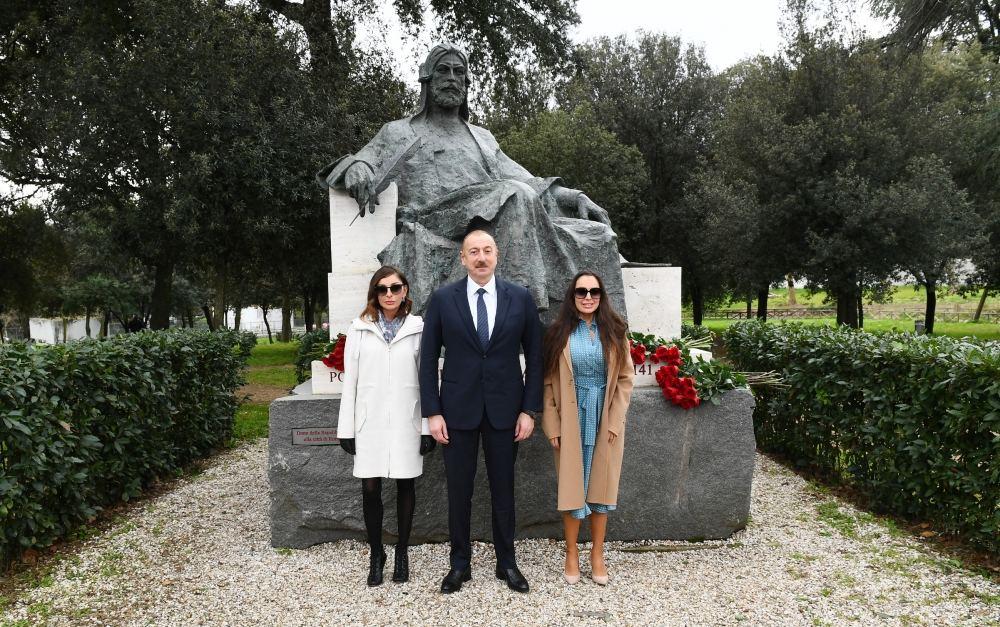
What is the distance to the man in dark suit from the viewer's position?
312 centimetres

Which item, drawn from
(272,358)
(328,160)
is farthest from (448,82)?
(272,358)

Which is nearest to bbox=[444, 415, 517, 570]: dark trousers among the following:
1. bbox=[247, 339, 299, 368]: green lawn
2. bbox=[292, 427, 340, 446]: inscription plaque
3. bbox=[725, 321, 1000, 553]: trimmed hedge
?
bbox=[292, 427, 340, 446]: inscription plaque

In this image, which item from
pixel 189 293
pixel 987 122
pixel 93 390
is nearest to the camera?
pixel 93 390

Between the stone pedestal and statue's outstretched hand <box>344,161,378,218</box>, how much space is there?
1.34 m

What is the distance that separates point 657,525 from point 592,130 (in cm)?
1346

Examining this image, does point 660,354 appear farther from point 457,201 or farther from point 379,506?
point 379,506

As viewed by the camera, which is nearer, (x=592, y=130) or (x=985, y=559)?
(x=985, y=559)

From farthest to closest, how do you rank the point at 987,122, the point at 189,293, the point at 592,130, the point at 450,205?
the point at 189,293 → the point at 592,130 → the point at 987,122 → the point at 450,205

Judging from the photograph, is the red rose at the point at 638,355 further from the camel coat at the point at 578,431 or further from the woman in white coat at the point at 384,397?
the woman in white coat at the point at 384,397

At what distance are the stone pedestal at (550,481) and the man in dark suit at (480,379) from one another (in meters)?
0.66

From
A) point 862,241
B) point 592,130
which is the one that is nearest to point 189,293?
point 592,130

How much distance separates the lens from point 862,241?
1370 centimetres

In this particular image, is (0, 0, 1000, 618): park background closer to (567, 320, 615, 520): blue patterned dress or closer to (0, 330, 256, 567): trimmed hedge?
(0, 330, 256, 567): trimmed hedge

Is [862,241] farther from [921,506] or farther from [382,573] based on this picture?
[382,573]
